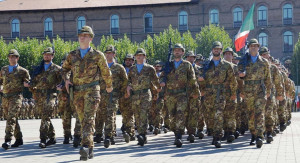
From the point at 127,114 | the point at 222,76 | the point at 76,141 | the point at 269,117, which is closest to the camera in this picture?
the point at 76,141

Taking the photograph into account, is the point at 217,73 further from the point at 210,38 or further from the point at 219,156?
the point at 210,38

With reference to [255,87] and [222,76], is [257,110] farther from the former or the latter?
[222,76]

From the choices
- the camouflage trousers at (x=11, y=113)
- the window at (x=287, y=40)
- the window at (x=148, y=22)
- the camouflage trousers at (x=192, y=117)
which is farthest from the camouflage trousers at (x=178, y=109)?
the window at (x=148, y=22)

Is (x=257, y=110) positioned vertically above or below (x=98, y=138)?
above

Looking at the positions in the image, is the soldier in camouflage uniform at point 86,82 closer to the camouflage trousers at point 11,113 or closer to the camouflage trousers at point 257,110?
the camouflage trousers at point 11,113

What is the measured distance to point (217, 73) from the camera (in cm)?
1067

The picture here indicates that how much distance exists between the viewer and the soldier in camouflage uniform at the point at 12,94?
10320 millimetres

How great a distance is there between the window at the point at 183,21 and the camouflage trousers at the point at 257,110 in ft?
146

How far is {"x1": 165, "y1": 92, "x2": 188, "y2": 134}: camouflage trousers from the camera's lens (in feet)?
33.4

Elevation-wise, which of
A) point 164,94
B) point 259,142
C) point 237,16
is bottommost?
point 259,142

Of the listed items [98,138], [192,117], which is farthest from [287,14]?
[98,138]

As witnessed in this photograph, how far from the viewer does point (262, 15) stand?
173ft

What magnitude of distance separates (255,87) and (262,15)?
4453cm

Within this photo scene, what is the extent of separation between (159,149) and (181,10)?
45732 millimetres
